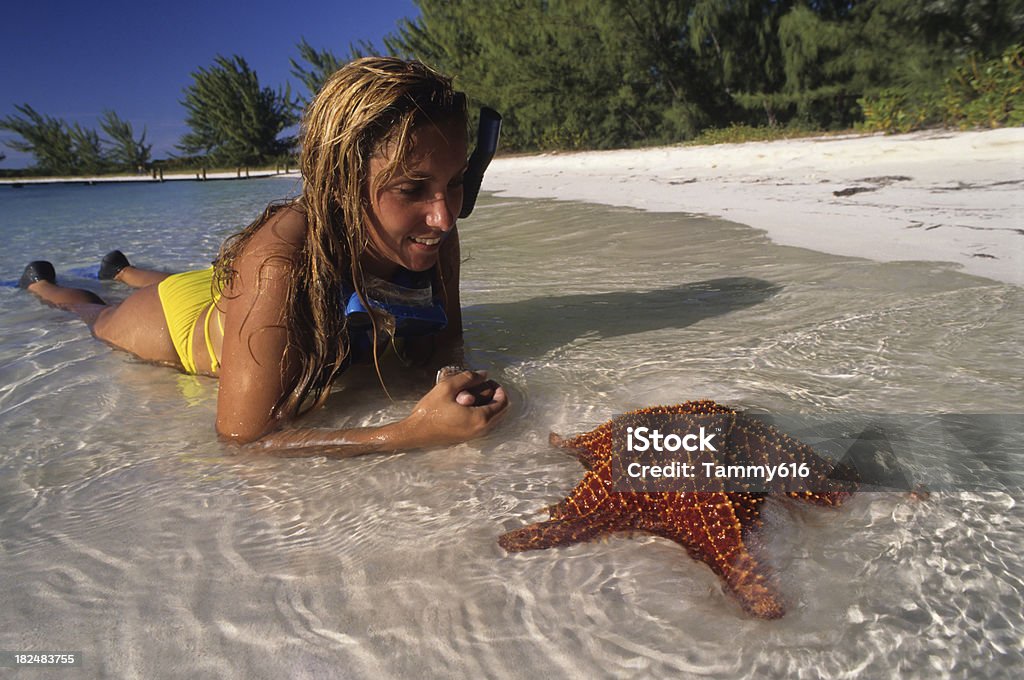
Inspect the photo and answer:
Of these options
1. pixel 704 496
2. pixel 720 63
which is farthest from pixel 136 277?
pixel 720 63

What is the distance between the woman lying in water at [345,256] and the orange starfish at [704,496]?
2.12ft

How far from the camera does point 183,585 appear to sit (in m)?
1.66

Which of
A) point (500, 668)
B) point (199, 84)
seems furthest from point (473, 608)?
point (199, 84)

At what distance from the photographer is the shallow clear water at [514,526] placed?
4.59ft

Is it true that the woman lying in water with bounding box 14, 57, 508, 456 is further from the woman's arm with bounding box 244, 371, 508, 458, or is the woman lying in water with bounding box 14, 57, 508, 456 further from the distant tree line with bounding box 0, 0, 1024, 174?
the distant tree line with bounding box 0, 0, 1024, 174

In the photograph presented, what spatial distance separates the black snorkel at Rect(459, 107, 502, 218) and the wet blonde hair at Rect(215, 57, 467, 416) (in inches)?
13.2

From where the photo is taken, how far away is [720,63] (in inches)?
875

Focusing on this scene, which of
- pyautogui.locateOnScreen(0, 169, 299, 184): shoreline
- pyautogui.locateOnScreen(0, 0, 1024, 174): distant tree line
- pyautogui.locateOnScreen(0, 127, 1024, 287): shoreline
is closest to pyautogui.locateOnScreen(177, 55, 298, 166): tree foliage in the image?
pyautogui.locateOnScreen(0, 169, 299, 184): shoreline

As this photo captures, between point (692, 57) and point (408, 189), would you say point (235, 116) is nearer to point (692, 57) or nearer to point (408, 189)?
point (692, 57)

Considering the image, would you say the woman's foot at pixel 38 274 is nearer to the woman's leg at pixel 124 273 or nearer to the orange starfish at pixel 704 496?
the woman's leg at pixel 124 273

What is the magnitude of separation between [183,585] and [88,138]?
239 ft

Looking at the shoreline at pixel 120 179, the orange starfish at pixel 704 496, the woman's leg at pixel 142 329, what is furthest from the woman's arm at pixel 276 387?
the shoreline at pixel 120 179

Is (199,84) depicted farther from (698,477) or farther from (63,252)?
(698,477)

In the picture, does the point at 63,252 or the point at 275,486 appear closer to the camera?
the point at 275,486
